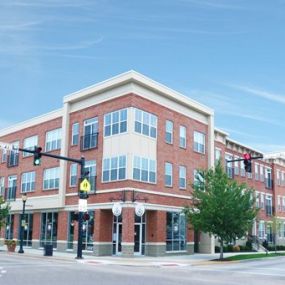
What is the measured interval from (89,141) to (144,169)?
5.87m

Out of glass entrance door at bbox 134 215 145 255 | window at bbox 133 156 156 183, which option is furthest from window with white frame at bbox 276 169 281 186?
glass entrance door at bbox 134 215 145 255

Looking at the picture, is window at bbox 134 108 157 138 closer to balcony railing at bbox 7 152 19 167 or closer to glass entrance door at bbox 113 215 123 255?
glass entrance door at bbox 113 215 123 255

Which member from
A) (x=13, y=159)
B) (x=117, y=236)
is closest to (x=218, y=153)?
(x=117, y=236)

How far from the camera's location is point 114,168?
3525 centimetres

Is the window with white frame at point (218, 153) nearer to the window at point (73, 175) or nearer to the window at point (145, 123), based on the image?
the window at point (145, 123)

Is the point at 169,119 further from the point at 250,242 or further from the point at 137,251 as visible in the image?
the point at 250,242

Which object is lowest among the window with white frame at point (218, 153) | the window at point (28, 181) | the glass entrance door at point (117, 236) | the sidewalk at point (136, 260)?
the sidewalk at point (136, 260)

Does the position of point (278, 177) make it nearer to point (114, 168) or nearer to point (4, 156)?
point (114, 168)

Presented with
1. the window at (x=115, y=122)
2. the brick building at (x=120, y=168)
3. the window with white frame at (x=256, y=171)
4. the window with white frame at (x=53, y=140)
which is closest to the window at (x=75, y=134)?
the brick building at (x=120, y=168)

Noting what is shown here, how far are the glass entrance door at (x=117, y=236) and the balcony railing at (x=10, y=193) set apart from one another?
1543 centimetres

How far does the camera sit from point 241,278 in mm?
19672

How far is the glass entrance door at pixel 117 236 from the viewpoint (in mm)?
35466

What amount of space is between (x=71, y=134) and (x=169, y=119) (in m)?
8.82

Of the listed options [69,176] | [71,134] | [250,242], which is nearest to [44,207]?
[69,176]
